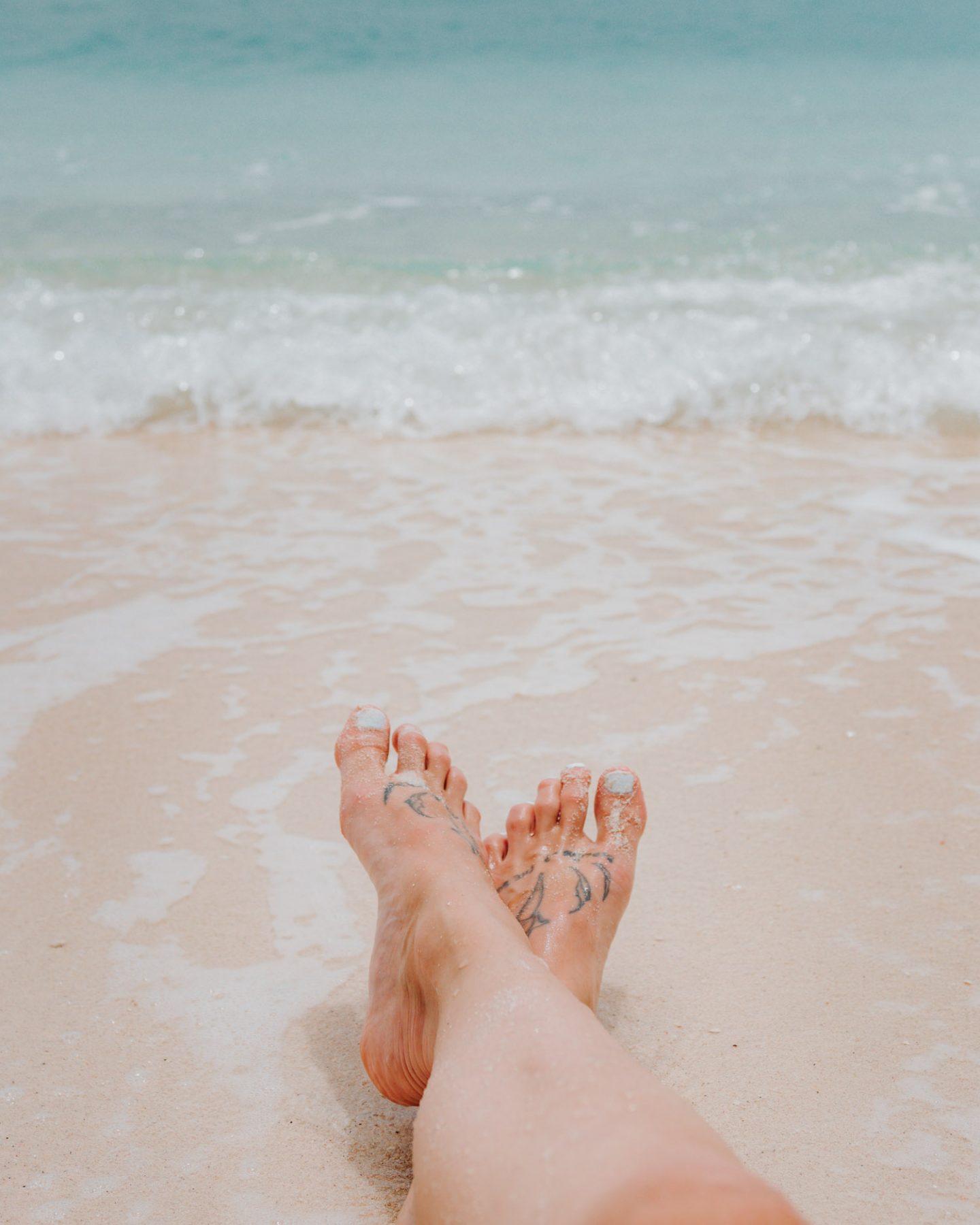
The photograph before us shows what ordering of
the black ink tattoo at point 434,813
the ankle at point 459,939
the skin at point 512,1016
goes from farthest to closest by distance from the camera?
the black ink tattoo at point 434,813 < the ankle at point 459,939 < the skin at point 512,1016

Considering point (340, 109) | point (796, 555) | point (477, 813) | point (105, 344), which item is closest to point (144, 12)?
point (340, 109)

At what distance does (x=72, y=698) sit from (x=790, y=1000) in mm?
1476

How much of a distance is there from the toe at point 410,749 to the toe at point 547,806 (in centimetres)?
→ 20

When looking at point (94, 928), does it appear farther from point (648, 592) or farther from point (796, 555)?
point (796, 555)

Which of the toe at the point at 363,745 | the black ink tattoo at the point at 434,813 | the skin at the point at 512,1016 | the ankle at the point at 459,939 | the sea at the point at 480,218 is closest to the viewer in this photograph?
the skin at the point at 512,1016

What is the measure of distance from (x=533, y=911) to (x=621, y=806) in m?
0.22

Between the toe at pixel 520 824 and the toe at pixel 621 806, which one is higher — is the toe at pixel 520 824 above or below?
below

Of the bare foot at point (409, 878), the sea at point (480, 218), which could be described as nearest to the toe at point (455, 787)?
the bare foot at point (409, 878)

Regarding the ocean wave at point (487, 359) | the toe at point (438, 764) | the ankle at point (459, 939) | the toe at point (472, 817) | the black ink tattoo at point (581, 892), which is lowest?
the toe at point (472, 817)

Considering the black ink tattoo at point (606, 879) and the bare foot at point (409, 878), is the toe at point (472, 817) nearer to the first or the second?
the bare foot at point (409, 878)

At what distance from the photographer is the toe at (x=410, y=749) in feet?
6.02

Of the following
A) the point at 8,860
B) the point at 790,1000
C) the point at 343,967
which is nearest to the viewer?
the point at 790,1000

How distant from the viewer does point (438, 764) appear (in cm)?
186

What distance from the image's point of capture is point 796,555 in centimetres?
286
